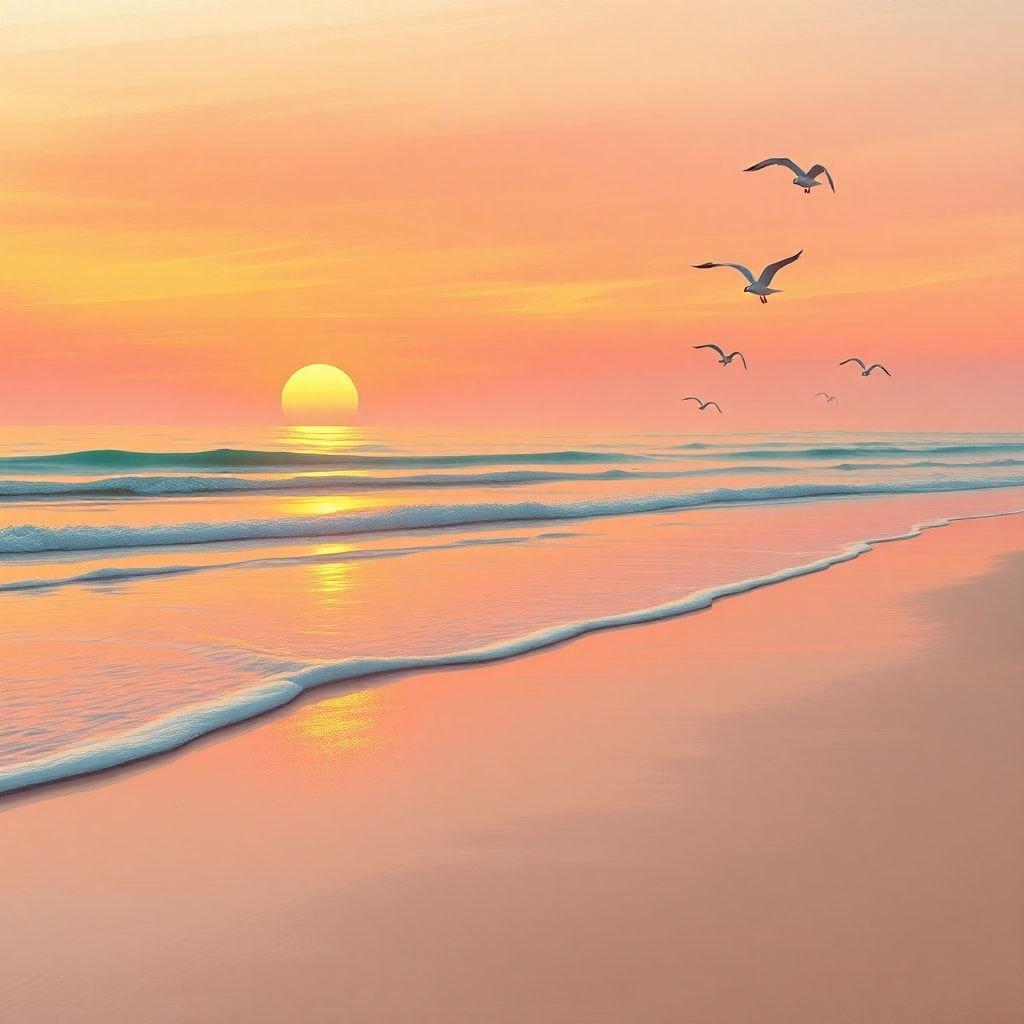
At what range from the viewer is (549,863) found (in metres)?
4.44

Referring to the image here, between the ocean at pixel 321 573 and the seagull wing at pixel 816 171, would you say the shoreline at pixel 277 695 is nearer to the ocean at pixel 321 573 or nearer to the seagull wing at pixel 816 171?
the ocean at pixel 321 573

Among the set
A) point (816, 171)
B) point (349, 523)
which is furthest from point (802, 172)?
point (349, 523)

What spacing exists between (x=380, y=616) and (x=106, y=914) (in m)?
6.11

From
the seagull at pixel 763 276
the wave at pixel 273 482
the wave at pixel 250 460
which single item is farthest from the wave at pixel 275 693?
the wave at pixel 250 460

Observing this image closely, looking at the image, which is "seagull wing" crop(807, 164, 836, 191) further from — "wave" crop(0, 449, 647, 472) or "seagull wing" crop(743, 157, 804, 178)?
"wave" crop(0, 449, 647, 472)

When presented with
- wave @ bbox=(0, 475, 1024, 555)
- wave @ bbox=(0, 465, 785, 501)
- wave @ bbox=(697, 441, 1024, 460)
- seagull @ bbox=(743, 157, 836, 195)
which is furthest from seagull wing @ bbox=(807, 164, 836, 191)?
wave @ bbox=(697, 441, 1024, 460)

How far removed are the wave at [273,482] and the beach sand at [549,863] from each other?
22744 mm

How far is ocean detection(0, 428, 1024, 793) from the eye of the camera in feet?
23.2

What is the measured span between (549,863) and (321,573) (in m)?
9.03

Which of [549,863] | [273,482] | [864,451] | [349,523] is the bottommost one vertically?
[549,863]

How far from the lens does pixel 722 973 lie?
3.59m

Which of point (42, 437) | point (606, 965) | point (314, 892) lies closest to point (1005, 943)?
point (606, 965)

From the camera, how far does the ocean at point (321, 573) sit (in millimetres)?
7078

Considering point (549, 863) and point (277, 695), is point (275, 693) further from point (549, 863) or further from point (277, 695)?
point (549, 863)
